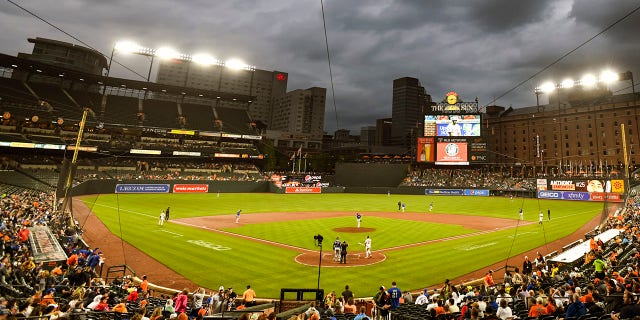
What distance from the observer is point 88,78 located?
74188 mm

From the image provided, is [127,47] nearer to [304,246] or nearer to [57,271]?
[304,246]

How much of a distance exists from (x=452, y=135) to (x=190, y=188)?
58875 mm

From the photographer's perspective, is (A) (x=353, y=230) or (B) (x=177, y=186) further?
(B) (x=177, y=186)

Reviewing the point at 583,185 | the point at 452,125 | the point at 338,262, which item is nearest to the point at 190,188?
the point at 338,262

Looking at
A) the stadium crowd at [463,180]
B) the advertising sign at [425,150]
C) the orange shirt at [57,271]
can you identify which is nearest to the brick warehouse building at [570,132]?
the stadium crowd at [463,180]

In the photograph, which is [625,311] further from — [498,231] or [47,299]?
[498,231]

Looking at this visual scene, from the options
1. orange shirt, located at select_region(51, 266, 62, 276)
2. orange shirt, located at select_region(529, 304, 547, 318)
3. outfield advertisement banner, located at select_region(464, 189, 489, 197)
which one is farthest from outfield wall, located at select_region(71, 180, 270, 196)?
orange shirt, located at select_region(529, 304, 547, 318)

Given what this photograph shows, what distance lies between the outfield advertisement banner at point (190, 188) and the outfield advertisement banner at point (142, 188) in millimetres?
1604

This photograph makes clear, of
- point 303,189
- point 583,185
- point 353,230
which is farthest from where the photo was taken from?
point 303,189

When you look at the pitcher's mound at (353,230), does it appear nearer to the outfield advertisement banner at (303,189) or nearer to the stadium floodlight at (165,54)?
the outfield advertisement banner at (303,189)

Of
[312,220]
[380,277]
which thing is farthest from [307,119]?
[380,277]

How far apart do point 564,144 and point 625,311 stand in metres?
131

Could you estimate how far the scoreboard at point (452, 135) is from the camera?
251 feet

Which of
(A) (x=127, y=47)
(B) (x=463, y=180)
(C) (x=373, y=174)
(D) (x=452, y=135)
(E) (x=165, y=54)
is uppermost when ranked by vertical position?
(E) (x=165, y=54)
